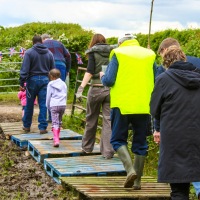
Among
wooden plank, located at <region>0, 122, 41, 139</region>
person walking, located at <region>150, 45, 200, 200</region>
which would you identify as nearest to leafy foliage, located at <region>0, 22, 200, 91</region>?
wooden plank, located at <region>0, 122, 41, 139</region>

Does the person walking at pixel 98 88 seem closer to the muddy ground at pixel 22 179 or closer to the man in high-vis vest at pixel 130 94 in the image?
the muddy ground at pixel 22 179

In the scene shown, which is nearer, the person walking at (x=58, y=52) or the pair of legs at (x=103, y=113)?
the pair of legs at (x=103, y=113)

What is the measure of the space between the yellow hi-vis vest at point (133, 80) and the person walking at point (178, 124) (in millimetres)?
1274

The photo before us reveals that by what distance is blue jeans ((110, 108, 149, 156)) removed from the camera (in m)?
7.35

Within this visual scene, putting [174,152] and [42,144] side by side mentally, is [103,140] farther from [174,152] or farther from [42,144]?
[174,152]

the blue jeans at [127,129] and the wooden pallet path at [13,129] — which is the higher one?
the blue jeans at [127,129]

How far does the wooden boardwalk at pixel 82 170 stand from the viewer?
7.10 meters

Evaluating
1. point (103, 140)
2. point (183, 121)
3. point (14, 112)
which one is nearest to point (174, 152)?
point (183, 121)

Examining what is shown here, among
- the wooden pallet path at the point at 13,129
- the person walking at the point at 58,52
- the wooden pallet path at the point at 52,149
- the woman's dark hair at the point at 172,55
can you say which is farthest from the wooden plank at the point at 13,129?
the woman's dark hair at the point at 172,55

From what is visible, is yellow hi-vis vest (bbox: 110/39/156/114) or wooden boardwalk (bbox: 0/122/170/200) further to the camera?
yellow hi-vis vest (bbox: 110/39/156/114)

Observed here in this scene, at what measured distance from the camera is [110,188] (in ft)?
23.9

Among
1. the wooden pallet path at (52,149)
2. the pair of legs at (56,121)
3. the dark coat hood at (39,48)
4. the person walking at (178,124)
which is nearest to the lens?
the person walking at (178,124)

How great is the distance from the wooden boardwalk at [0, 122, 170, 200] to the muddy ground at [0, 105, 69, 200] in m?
0.11

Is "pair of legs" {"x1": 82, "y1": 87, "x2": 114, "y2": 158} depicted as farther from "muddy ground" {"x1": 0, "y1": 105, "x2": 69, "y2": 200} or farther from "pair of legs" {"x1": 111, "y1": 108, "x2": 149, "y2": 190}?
"pair of legs" {"x1": 111, "y1": 108, "x2": 149, "y2": 190}
